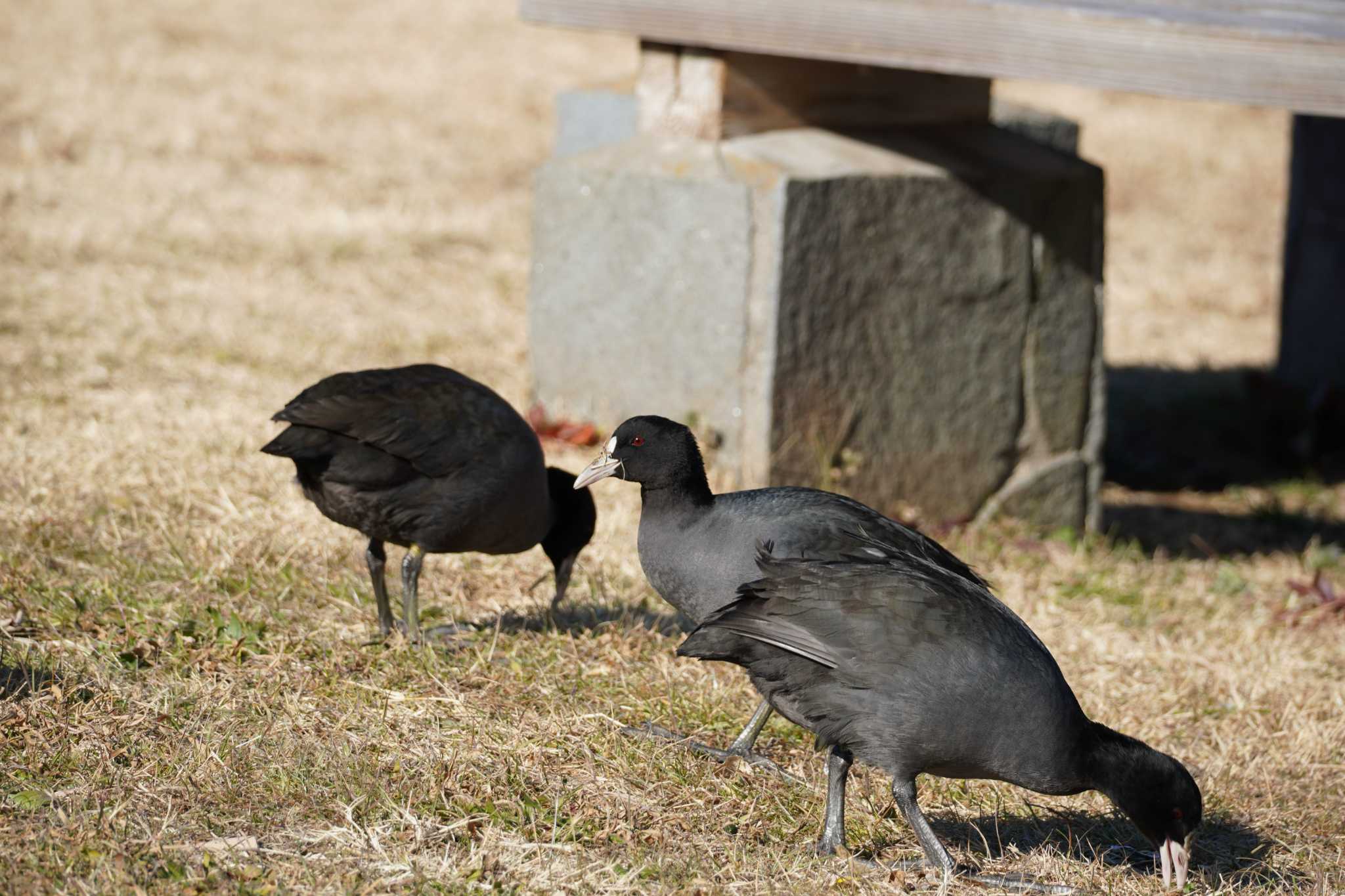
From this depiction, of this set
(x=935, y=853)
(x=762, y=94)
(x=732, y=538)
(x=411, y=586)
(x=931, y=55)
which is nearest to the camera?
(x=935, y=853)

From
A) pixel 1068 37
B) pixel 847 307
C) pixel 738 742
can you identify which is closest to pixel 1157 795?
pixel 738 742

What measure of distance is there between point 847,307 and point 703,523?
236 centimetres

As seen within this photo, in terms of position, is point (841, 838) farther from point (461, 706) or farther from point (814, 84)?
point (814, 84)

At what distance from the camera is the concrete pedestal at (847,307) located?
577 centimetres

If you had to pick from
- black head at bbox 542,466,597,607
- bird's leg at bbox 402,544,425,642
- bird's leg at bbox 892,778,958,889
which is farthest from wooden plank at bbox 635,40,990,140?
bird's leg at bbox 892,778,958,889

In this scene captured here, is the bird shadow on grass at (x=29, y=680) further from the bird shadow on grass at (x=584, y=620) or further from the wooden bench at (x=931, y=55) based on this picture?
the wooden bench at (x=931, y=55)

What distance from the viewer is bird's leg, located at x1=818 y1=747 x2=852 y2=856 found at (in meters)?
3.43

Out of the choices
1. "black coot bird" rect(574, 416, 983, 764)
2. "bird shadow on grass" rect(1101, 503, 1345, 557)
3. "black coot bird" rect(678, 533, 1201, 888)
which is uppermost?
"black coot bird" rect(574, 416, 983, 764)

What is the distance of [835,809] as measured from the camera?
3.45 meters

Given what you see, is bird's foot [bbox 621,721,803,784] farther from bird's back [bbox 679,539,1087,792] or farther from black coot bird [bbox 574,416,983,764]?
bird's back [bbox 679,539,1087,792]

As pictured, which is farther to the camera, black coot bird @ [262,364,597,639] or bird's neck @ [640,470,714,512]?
black coot bird @ [262,364,597,639]

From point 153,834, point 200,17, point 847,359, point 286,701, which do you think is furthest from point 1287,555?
point 200,17

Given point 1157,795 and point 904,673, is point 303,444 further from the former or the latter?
point 1157,795

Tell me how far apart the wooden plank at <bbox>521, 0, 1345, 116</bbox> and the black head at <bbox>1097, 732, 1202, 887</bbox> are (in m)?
2.22
